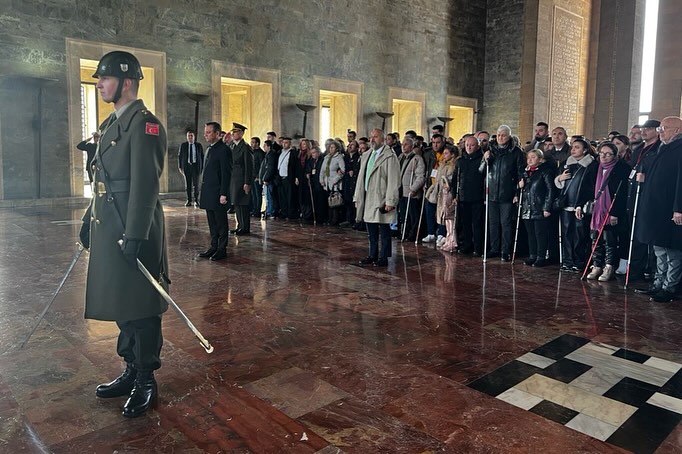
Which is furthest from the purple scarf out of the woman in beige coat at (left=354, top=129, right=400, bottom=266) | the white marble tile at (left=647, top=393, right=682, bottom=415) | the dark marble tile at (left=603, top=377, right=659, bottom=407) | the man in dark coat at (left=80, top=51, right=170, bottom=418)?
the man in dark coat at (left=80, top=51, right=170, bottom=418)

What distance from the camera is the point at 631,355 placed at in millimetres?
4090

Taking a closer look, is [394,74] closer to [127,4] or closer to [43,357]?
[127,4]

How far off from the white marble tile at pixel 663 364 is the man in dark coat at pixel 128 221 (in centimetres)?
331

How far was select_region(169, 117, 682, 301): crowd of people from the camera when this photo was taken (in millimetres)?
6402

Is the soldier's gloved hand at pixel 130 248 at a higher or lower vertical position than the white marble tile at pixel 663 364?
higher

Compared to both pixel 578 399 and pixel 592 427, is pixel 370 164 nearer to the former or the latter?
pixel 578 399

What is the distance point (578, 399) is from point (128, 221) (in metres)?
2.74

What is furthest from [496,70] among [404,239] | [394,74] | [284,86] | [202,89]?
[404,239]

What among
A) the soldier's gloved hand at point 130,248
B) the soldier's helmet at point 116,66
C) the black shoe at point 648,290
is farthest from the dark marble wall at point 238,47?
the black shoe at point 648,290

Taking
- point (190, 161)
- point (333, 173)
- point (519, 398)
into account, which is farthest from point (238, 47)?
point (519, 398)

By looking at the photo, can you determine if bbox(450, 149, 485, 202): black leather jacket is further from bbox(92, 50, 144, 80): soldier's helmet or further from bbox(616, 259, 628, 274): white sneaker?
bbox(92, 50, 144, 80): soldier's helmet

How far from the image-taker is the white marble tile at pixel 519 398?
321 cm

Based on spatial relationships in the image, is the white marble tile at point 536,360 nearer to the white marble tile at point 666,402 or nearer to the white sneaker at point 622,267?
the white marble tile at point 666,402

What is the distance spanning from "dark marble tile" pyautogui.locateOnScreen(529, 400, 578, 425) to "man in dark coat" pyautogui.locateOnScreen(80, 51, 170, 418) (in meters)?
2.16
